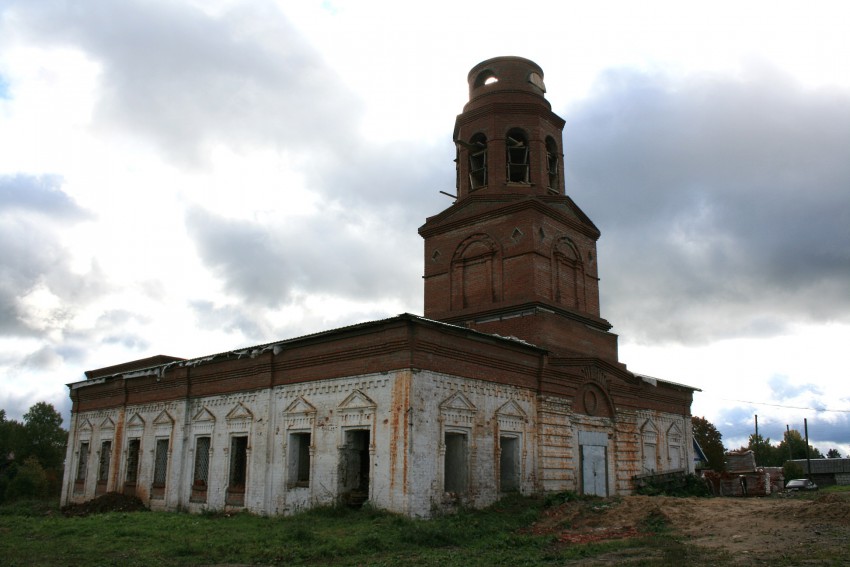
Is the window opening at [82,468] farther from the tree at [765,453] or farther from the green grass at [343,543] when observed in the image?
the tree at [765,453]

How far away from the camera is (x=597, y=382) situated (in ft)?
72.6

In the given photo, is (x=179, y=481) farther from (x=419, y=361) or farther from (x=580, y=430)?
(x=580, y=430)

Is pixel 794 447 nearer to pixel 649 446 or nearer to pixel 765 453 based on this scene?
pixel 765 453

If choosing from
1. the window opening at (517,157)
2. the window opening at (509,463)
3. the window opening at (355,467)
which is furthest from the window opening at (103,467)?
the window opening at (517,157)

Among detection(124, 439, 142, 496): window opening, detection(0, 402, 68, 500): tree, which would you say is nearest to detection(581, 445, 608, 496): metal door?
detection(124, 439, 142, 496): window opening

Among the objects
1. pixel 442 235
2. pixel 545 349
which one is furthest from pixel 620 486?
pixel 442 235

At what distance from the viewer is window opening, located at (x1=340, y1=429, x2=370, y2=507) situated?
17.4 meters

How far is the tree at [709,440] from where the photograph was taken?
44.1m

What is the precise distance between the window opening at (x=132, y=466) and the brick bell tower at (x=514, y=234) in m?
12.3

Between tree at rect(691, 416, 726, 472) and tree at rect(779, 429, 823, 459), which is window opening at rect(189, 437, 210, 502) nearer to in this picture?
tree at rect(691, 416, 726, 472)

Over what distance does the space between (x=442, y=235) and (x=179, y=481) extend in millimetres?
12476

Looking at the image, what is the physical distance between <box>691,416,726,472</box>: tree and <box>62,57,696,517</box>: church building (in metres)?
19.2

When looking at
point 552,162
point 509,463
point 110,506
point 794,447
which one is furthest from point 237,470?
point 794,447

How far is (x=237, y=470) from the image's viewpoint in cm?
2134
